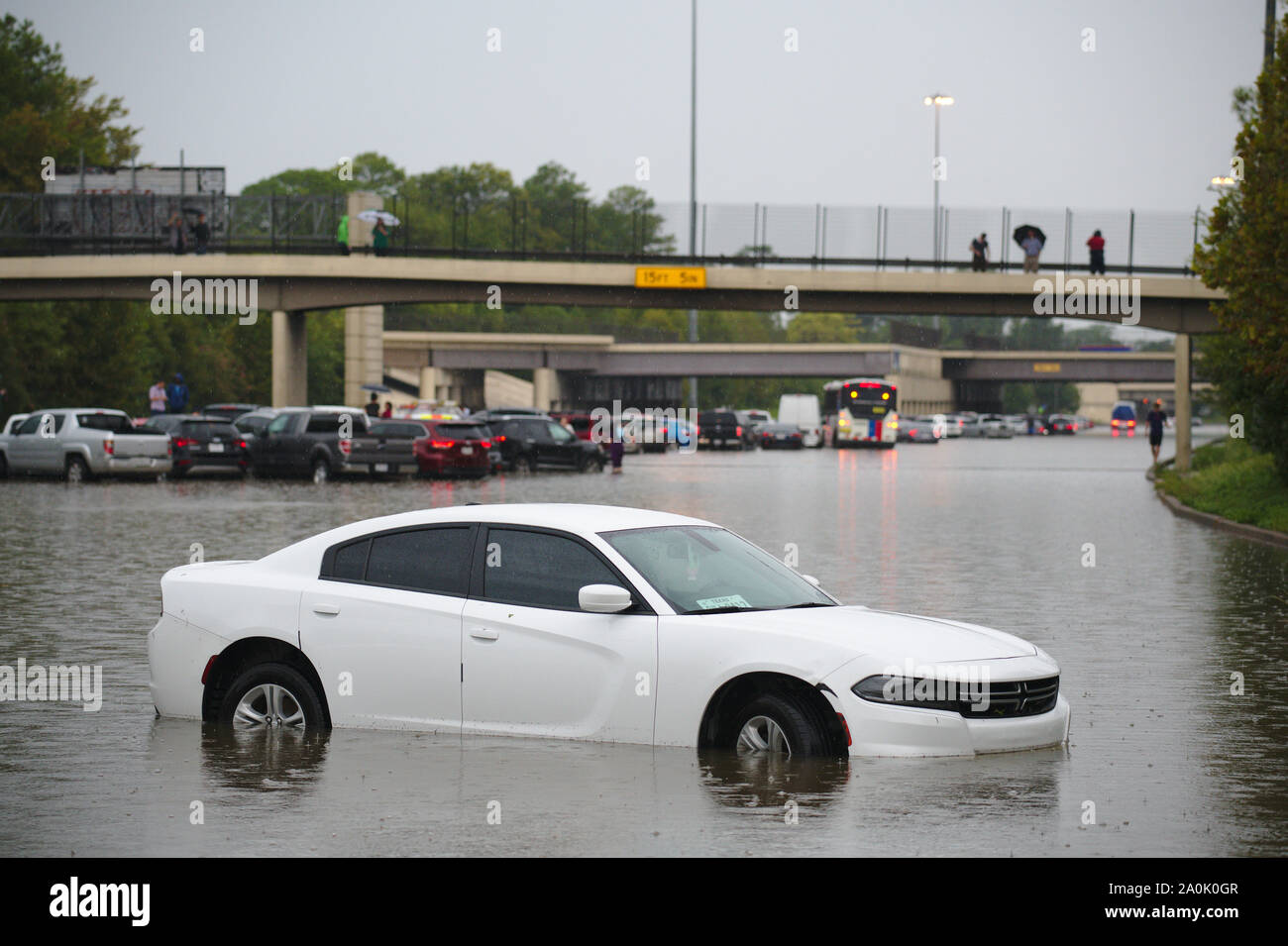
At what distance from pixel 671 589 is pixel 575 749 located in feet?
3.16

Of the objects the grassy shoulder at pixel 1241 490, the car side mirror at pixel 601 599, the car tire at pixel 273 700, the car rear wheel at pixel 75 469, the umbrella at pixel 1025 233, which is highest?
the umbrella at pixel 1025 233

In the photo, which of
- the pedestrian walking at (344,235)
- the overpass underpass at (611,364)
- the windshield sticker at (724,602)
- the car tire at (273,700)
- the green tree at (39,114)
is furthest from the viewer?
the overpass underpass at (611,364)

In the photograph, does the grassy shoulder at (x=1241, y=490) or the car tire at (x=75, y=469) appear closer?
the grassy shoulder at (x=1241, y=490)

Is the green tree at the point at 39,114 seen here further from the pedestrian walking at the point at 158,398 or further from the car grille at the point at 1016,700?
the car grille at the point at 1016,700

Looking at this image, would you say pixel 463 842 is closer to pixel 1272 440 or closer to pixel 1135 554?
pixel 1135 554

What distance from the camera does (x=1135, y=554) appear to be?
2423 centimetres

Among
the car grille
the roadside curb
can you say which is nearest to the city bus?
the roadside curb

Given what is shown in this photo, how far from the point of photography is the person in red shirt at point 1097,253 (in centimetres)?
5628

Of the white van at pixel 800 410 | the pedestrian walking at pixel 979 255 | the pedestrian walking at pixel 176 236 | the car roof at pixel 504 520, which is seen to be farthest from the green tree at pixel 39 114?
the car roof at pixel 504 520

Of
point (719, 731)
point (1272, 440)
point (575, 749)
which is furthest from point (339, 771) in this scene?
point (1272, 440)

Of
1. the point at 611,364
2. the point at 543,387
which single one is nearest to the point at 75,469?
the point at 543,387

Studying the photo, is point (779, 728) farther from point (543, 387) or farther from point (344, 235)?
point (543, 387)

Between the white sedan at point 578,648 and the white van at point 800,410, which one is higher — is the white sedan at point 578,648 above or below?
above

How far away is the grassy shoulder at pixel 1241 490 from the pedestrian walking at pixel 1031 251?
14.1 m
